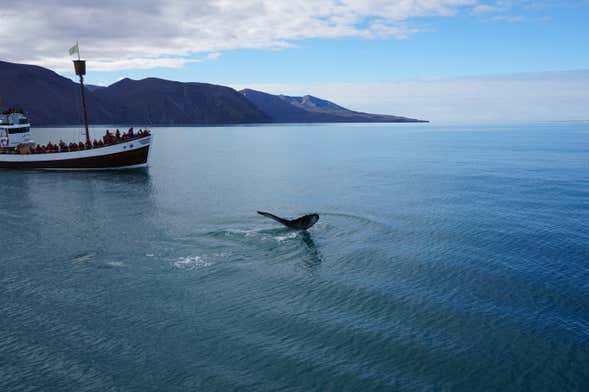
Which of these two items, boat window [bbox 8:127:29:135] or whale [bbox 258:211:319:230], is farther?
boat window [bbox 8:127:29:135]

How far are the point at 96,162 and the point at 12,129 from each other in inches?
721

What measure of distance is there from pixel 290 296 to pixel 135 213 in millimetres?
22794

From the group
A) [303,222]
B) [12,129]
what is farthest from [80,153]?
[303,222]


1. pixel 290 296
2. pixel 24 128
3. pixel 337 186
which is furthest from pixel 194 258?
pixel 24 128

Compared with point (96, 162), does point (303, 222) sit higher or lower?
lower

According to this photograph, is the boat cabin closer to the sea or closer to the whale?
the sea

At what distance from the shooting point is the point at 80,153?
68875 millimetres

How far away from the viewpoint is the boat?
69125 mm

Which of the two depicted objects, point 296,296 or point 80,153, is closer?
point 296,296

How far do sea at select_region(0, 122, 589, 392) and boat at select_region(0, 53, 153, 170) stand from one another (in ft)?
89.0

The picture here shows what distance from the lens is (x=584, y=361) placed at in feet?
52.3

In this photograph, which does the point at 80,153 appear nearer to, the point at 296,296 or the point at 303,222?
the point at 303,222

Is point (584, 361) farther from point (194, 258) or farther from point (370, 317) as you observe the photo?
point (194, 258)

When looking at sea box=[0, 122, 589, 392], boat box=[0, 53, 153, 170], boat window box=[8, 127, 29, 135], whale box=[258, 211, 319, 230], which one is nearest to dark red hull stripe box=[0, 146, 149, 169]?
boat box=[0, 53, 153, 170]
